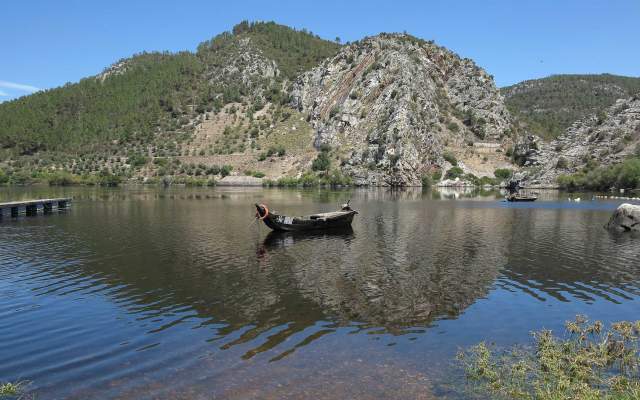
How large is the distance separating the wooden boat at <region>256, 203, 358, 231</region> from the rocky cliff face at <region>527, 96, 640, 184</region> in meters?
119

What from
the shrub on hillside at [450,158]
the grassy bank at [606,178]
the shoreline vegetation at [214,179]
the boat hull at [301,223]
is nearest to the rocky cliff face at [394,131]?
the shrub on hillside at [450,158]

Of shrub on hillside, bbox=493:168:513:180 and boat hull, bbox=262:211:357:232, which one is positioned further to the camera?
shrub on hillside, bbox=493:168:513:180

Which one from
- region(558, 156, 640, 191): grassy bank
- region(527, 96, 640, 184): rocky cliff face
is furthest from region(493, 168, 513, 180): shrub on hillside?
region(558, 156, 640, 191): grassy bank

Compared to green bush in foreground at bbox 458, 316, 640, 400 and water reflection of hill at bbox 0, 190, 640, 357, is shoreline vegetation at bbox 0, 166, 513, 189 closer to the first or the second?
water reflection of hill at bbox 0, 190, 640, 357

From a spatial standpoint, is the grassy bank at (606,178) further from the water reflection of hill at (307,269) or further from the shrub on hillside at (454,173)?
the water reflection of hill at (307,269)

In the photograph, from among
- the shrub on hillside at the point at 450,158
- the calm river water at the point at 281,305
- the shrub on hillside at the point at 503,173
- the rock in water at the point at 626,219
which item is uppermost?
the shrub on hillside at the point at 450,158

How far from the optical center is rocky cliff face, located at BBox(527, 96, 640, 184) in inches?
5502

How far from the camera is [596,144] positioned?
487 feet

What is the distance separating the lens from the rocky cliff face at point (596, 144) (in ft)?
458

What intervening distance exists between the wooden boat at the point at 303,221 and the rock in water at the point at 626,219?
2842cm

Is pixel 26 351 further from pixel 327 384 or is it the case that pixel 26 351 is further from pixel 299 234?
pixel 299 234

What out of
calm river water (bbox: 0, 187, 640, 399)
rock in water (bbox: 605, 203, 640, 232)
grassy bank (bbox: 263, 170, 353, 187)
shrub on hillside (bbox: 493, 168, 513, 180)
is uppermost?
shrub on hillside (bbox: 493, 168, 513, 180)

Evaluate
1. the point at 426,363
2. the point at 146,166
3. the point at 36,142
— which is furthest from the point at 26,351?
the point at 36,142

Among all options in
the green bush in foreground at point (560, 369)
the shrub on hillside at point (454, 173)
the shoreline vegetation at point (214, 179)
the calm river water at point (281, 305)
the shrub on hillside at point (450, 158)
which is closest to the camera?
the green bush in foreground at point (560, 369)
